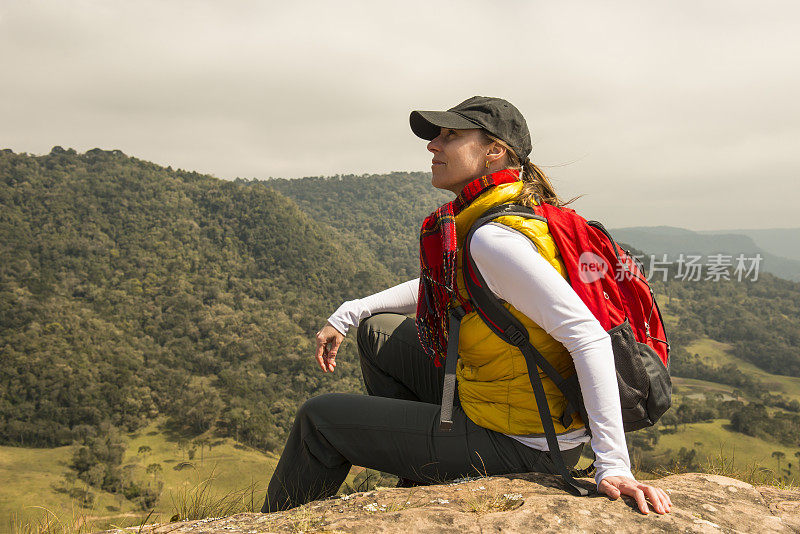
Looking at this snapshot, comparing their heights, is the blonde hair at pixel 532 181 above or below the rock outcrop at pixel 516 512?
above

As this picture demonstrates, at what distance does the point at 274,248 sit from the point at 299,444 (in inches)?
3504

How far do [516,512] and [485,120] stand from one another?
1323 mm

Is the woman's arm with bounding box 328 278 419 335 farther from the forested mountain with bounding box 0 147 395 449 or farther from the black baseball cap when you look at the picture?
the forested mountain with bounding box 0 147 395 449

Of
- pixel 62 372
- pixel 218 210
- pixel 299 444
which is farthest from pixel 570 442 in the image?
pixel 218 210

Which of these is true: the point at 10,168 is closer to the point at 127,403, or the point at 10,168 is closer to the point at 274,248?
the point at 274,248

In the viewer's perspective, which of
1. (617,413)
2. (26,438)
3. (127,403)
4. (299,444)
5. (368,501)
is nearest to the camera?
(617,413)

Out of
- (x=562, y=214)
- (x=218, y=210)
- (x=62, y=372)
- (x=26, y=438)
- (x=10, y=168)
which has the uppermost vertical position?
(x=10, y=168)

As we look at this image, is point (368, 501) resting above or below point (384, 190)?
below

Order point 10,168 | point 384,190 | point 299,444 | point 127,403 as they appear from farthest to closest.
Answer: point 384,190 → point 10,168 → point 127,403 → point 299,444

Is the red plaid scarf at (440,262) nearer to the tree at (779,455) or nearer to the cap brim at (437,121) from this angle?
the cap brim at (437,121)

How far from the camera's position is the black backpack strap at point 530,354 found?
1599 mm

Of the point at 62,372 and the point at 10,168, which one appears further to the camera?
the point at 10,168

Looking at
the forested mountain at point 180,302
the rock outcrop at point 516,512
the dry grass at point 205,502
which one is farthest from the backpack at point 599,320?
the forested mountain at point 180,302

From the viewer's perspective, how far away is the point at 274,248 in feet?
289
